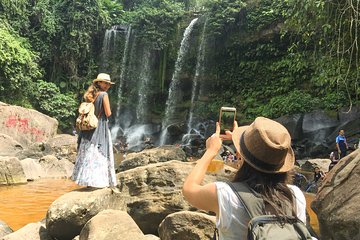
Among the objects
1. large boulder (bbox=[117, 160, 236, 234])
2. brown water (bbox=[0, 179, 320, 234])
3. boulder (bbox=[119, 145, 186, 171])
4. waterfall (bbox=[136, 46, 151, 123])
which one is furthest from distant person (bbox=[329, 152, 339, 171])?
waterfall (bbox=[136, 46, 151, 123])

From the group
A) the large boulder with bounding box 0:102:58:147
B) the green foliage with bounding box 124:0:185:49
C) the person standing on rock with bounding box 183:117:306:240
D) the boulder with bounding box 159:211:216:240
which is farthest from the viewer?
the green foliage with bounding box 124:0:185:49

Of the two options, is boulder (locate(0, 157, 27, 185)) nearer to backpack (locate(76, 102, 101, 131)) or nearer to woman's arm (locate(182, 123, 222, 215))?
backpack (locate(76, 102, 101, 131))

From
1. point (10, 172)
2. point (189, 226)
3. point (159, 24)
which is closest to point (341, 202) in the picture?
point (189, 226)

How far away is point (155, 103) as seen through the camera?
22.8 meters

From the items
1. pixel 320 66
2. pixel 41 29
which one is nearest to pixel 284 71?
pixel 320 66

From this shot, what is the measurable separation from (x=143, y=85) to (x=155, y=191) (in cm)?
1888

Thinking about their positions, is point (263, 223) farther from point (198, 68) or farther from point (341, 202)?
point (198, 68)

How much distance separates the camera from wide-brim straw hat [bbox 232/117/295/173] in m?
1.49

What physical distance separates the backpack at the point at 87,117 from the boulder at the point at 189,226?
6.14 feet

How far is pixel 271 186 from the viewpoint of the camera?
1534 mm

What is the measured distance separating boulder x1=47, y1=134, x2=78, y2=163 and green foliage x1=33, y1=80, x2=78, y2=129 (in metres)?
5.20

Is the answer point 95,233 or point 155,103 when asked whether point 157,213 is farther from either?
point 155,103

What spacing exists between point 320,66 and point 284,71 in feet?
38.7

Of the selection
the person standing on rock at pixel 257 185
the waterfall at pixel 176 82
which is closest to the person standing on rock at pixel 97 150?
the person standing on rock at pixel 257 185
